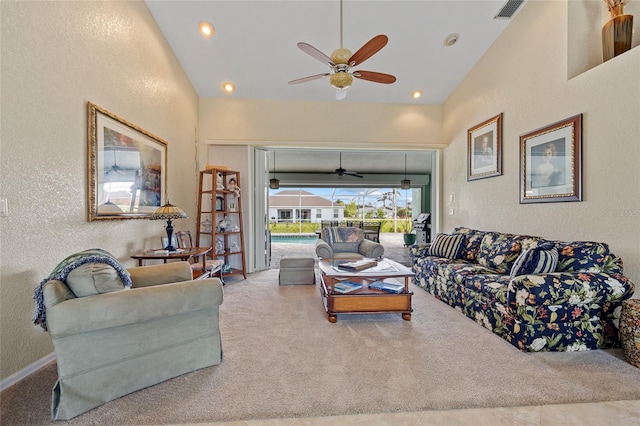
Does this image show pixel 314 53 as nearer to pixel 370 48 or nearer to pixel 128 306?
pixel 370 48

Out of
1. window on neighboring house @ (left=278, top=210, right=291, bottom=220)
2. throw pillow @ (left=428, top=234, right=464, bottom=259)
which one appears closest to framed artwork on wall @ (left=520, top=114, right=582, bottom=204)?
throw pillow @ (left=428, top=234, right=464, bottom=259)

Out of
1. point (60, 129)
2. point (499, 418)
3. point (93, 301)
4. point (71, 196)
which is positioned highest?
point (60, 129)

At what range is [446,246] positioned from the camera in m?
4.09

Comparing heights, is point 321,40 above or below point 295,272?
above

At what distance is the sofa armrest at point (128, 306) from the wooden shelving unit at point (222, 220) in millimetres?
2618

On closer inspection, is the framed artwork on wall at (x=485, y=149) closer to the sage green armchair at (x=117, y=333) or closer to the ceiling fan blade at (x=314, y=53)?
the ceiling fan blade at (x=314, y=53)

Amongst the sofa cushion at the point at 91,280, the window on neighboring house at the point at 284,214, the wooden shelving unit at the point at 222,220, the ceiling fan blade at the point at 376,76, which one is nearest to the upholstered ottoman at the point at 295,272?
the wooden shelving unit at the point at 222,220

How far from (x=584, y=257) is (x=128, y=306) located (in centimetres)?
351

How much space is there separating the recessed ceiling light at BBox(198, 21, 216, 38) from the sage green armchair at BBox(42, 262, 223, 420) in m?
3.34

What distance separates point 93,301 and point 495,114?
4.93 metres

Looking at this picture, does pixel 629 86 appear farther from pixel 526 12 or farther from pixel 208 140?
pixel 208 140

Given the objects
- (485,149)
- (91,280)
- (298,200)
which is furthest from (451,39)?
(298,200)

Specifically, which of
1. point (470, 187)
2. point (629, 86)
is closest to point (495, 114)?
point (470, 187)

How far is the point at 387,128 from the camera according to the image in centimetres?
532
